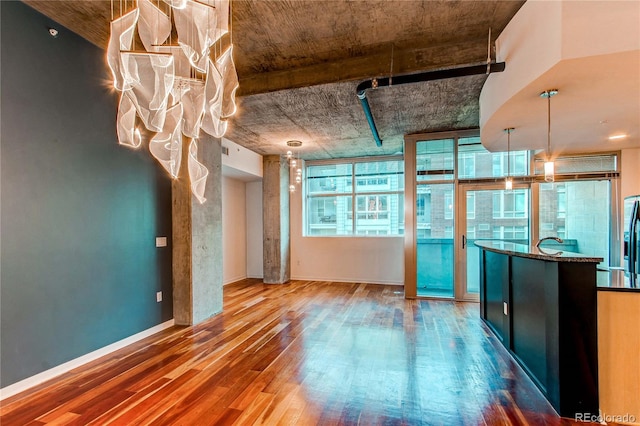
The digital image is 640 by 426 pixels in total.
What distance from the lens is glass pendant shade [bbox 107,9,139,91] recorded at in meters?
1.49

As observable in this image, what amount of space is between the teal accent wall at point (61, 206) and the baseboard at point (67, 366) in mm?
49

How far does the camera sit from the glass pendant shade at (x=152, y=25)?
1607 mm

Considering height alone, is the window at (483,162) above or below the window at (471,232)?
above

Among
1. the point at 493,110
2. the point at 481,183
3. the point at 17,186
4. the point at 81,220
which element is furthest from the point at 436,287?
the point at 17,186

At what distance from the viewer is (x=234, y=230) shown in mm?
7121

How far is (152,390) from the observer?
96.7 inches

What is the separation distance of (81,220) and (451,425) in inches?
145

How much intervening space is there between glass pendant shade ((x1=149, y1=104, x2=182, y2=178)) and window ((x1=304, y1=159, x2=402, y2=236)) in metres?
5.59

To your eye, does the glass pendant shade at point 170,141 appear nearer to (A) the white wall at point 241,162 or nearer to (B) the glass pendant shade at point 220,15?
(B) the glass pendant shade at point 220,15

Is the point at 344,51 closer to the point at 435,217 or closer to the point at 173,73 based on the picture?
the point at 173,73

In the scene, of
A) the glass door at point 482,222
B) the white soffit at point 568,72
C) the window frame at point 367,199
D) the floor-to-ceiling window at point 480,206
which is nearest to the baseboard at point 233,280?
the window frame at point 367,199

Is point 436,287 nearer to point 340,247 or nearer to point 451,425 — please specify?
point 340,247

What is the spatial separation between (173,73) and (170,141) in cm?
45

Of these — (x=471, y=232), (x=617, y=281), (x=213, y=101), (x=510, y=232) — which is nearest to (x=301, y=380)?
(x=213, y=101)
